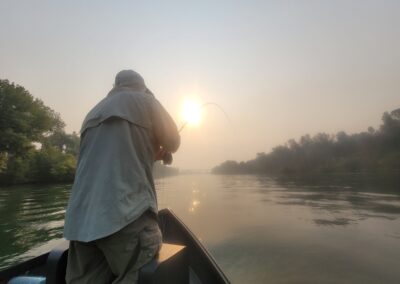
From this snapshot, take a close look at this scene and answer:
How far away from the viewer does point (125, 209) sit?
1.83m

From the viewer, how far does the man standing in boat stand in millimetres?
1830

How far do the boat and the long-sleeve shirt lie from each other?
0.38 metres

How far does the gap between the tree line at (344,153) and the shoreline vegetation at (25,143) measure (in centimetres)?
6538

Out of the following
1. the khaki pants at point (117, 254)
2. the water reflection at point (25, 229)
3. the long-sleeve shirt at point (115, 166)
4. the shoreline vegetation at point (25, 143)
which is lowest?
the water reflection at point (25, 229)

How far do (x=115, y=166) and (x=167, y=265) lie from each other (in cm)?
78

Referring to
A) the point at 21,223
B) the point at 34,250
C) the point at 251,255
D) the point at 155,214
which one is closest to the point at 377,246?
the point at 251,255

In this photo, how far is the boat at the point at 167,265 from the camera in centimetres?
196

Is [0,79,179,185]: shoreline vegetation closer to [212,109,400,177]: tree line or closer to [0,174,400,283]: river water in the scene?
[0,174,400,283]: river water

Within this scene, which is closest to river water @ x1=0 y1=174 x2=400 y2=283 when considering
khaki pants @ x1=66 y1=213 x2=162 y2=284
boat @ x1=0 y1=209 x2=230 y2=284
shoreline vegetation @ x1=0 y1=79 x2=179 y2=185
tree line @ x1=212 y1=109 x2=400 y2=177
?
boat @ x1=0 y1=209 x2=230 y2=284

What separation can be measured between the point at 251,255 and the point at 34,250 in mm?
6413

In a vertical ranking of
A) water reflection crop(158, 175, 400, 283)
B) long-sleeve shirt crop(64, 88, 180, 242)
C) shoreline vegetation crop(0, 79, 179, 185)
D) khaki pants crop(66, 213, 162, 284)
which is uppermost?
shoreline vegetation crop(0, 79, 179, 185)

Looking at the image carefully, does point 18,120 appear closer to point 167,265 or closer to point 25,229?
point 25,229

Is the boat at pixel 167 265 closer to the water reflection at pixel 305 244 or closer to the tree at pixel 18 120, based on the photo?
the water reflection at pixel 305 244

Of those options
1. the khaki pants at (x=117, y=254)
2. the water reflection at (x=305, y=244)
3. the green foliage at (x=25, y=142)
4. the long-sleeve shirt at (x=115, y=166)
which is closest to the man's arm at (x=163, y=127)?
the long-sleeve shirt at (x=115, y=166)
